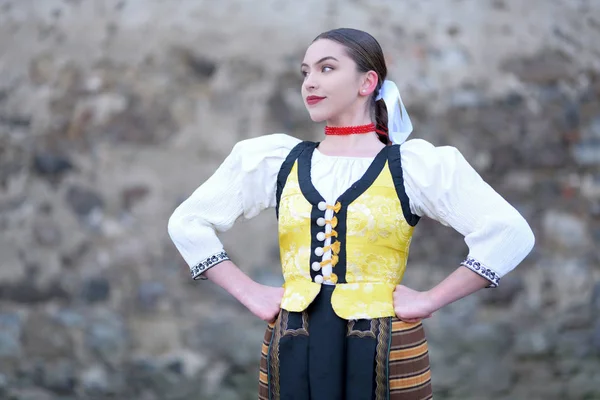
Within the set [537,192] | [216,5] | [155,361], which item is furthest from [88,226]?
[537,192]

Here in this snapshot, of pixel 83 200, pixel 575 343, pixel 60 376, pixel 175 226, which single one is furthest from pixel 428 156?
pixel 60 376

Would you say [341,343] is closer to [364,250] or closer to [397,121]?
[364,250]

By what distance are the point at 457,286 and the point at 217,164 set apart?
1.93 metres

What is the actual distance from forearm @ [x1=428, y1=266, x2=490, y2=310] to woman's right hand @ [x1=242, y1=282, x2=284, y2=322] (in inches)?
13.9

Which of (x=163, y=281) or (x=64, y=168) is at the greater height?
(x=64, y=168)

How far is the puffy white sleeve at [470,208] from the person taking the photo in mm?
1883

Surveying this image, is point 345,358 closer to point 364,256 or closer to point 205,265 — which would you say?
point 364,256

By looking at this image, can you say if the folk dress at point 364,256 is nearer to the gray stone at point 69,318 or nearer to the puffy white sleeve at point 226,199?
the puffy white sleeve at point 226,199

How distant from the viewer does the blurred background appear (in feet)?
11.8

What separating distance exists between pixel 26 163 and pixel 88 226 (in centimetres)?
39

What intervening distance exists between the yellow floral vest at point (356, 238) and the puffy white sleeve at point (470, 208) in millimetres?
45

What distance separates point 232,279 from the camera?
2047 millimetres

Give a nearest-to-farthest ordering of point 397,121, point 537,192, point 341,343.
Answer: point 341,343 < point 397,121 < point 537,192

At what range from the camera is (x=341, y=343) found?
1.91 m
